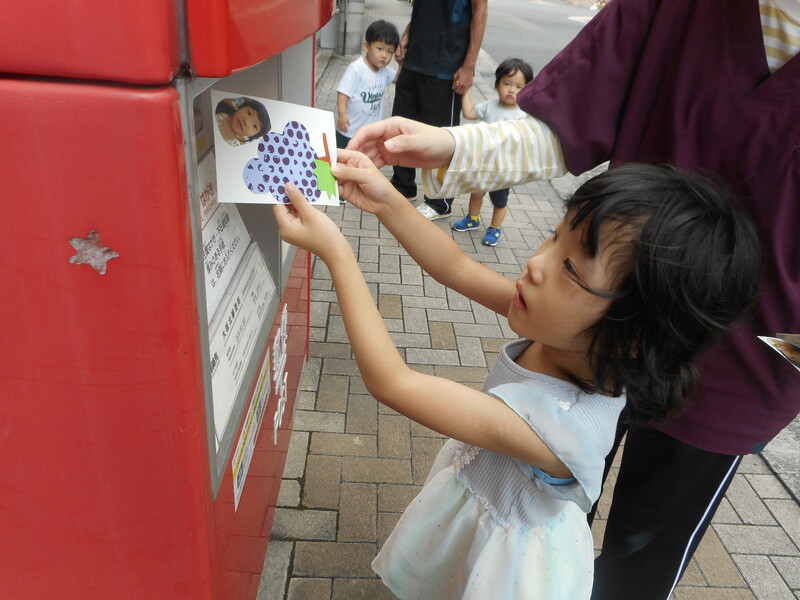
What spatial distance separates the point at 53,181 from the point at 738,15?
1.08 meters

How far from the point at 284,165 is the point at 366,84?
3.35 m

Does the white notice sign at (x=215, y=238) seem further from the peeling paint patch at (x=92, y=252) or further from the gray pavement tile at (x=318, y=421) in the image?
the gray pavement tile at (x=318, y=421)

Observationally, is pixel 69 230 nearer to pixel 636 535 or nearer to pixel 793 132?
pixel 793 132

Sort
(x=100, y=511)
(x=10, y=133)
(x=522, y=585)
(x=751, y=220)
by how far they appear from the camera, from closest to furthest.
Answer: (x=10, y=133) → (x=100, y=511) → (x=751, y=220) → (x=522, y=585)

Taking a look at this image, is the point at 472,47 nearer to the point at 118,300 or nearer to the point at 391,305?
the point at 391,305

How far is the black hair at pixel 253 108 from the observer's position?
36.8 inches

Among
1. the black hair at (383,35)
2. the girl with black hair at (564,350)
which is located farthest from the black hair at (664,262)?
the black hair at (383,35)

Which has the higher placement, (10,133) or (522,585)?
(10,133)

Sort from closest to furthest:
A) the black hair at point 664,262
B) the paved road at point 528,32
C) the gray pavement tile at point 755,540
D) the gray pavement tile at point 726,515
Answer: the black hair at point 664,262
the gray pavement tile at point 755,540
the gray pavement tile at point 726,515
the paved road at point 528,32

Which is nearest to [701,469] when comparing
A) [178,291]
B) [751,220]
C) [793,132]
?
[751,220]

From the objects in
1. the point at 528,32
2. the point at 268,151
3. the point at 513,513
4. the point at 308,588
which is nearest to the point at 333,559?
the point at 308,588

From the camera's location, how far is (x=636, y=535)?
1401 millimetres

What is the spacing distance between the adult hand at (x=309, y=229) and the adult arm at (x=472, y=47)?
3.34 meters

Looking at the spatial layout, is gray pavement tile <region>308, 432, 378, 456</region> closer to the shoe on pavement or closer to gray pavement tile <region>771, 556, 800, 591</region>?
gray pavement tile <region>771, 556, 800, 591</region>
